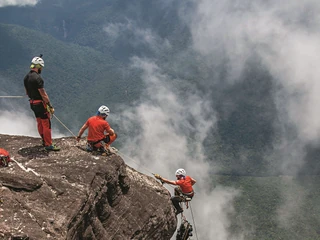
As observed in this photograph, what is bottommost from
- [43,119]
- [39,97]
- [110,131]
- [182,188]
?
[43,119]

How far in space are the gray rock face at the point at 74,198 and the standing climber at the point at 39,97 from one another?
146 centimetres

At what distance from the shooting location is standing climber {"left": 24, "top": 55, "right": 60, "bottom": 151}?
1791 cm

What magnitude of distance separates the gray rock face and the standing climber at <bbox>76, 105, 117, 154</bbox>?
2.62ft

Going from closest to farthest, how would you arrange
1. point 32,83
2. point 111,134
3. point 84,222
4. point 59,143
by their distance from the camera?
point 84,222
point 32,83
point 111,134
point 59,143

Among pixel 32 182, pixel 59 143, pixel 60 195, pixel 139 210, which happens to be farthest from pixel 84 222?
pixel 59 143

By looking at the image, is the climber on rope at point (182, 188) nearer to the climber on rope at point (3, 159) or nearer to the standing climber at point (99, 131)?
the standing climber at point (99, 131)

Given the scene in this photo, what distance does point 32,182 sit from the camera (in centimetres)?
1572

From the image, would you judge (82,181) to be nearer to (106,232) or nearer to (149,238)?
(106,232)

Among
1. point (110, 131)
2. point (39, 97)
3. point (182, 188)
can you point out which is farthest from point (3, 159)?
point (182, 188)

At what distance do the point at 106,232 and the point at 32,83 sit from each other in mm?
9440

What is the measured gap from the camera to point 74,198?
52.9 feet

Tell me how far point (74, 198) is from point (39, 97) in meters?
6.26

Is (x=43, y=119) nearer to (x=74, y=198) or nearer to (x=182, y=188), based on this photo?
(x=74, y=198)

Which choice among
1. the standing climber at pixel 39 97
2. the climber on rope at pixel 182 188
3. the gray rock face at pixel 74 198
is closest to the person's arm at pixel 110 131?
the gray rock face at pixel 74 198
